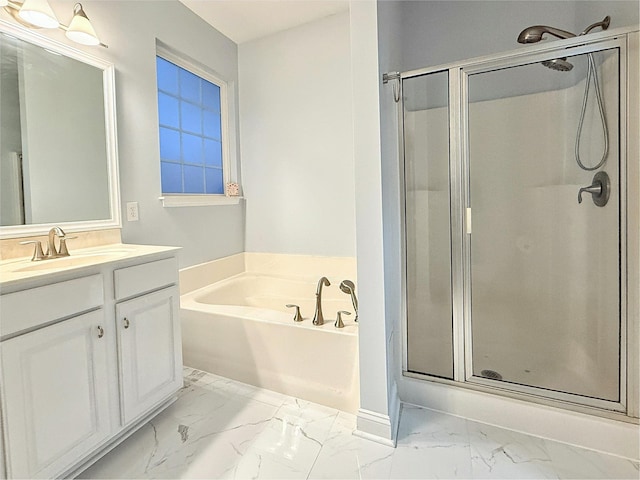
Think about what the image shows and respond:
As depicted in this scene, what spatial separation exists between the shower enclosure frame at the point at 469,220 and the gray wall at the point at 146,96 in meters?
1.56

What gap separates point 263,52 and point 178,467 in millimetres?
2945

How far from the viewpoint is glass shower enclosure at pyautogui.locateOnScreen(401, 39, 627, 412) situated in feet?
5.21

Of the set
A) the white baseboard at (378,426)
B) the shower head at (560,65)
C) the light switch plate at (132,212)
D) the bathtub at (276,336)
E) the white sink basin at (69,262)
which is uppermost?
the shower head at (560,65)

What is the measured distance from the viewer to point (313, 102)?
2717mm

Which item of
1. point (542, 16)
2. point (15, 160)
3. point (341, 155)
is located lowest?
point (15, 160)

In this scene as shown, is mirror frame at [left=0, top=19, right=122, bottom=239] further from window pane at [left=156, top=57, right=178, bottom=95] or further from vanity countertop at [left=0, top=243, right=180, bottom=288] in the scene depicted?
window pane at [left=156, top=57, right=178, bottom=95]

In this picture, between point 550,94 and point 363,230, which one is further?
point 550,94

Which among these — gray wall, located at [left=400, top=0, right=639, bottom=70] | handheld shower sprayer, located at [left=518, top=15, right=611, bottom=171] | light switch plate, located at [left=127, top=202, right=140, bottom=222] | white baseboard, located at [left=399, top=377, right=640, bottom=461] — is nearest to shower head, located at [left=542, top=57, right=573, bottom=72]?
handheld shower sprayer, located at [left=518, top=15, right=611, bottom=171]

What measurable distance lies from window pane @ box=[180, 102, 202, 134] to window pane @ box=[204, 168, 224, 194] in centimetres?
33

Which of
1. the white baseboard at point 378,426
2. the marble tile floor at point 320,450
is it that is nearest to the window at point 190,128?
the marble tile floor at point 320,450

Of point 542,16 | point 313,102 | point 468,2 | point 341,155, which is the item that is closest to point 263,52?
point 313,102

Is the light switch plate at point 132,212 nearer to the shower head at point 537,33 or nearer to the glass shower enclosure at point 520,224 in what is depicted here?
the glass shower enclosure at point 520,224

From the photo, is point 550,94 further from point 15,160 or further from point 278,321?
point 15,160

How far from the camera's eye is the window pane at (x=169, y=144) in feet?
7.84
